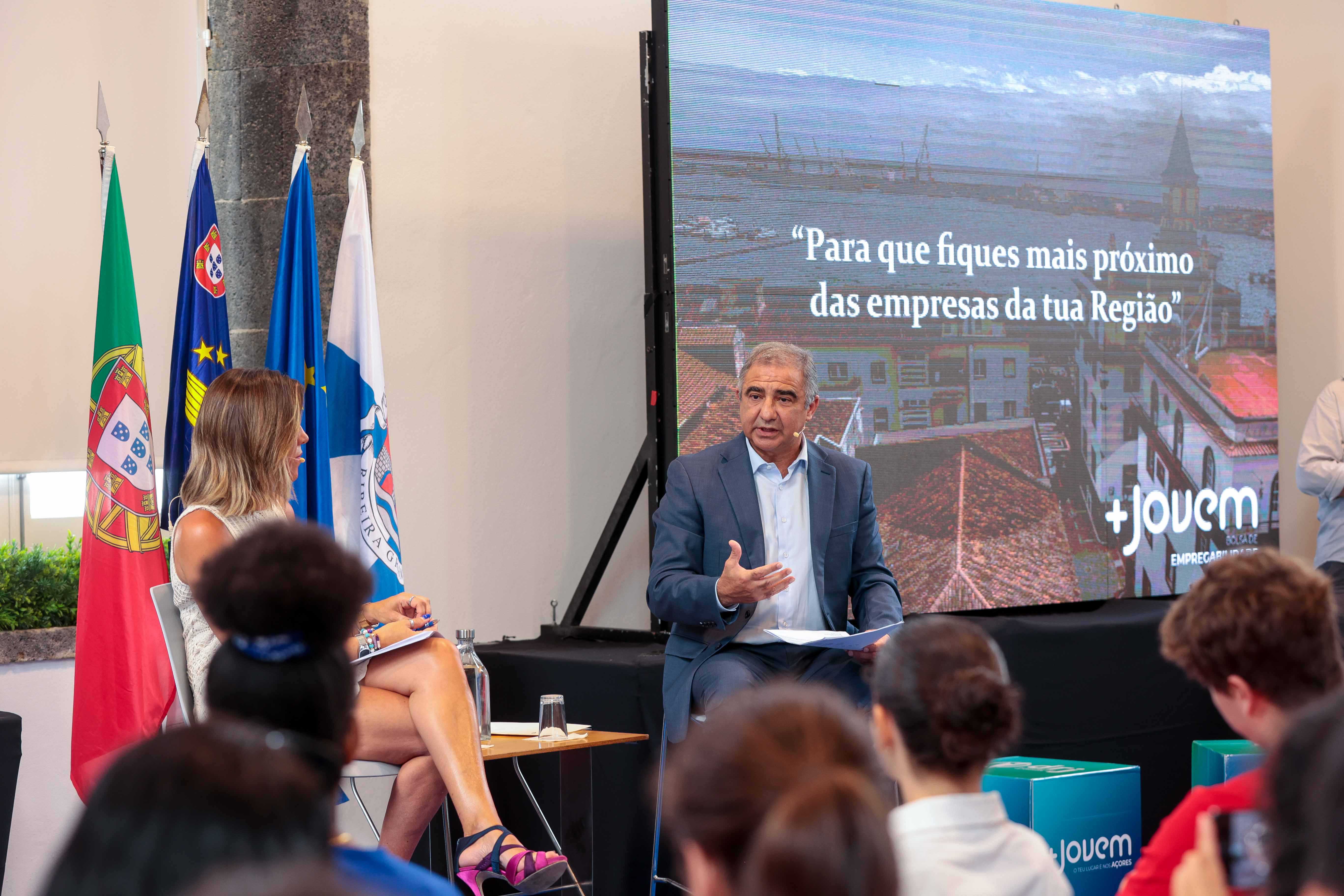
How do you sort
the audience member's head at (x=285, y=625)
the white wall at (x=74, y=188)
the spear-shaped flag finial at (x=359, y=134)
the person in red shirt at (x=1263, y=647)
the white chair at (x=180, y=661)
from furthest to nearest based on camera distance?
1. the white wall at (x=74, y=188)
2. the spear-shaped flag finial at (x=359, y=134)
3. the white chair at (x=180, y=661)
4. the person in red shirt at (x=1263, y=647)
5. the audience member's head at (x=285, y=625)

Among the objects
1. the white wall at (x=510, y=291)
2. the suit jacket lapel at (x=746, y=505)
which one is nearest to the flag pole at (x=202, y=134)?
the white wall at (x=510, y=291)

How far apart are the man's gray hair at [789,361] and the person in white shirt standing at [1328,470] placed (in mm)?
2419

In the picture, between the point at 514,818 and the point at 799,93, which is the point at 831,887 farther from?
the point at 799,93

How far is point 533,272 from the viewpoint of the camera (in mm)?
4547

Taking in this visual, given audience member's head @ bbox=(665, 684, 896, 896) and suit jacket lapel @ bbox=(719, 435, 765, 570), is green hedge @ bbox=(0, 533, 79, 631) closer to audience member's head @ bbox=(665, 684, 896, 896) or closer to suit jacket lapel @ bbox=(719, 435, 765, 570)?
suit jacket lapel @ bbox=(719, 435, 765, 570)

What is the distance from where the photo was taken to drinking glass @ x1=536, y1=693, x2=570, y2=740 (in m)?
3.29

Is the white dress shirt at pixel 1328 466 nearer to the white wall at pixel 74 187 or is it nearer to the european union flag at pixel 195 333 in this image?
the european union flag at pixel 195 333

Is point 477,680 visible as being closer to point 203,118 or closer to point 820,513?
point 820,513

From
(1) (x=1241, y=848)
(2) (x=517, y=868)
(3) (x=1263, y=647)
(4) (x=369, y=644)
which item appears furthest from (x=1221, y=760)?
(1) (x=1241, y=848)

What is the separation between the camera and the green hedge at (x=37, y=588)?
3797 mm

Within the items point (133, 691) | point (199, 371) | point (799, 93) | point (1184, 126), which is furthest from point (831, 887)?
point (1184, 126)

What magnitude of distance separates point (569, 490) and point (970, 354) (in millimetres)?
1430

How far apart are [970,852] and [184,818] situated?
94 centimetres

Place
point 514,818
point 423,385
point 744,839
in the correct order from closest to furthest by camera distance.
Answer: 1. point 744,839
2. point 514,818
3. point 423,385
